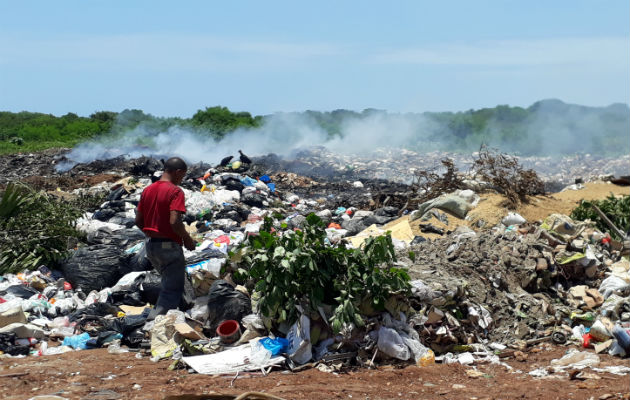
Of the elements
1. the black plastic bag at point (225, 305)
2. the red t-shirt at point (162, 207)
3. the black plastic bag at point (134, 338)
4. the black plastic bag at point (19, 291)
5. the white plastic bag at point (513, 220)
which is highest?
the red t-shirt at point (162, 207)

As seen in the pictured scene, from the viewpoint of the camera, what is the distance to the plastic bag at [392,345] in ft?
16.2

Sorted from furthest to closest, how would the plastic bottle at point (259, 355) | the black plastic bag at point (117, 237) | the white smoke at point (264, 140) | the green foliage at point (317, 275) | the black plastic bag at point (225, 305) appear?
the white smoke at point (264, 140), the black plastic bag at point (117, 237), the black plastic bag at point (225, 305), the green foliage at point (317, 275), the plastic bottle at point (259, 355)

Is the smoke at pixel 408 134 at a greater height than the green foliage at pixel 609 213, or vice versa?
the smoke at pixel 408 134

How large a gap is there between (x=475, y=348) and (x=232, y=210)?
7.15 meters

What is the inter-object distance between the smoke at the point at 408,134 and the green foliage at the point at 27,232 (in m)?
16.4

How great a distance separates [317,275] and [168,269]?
4.73 feet

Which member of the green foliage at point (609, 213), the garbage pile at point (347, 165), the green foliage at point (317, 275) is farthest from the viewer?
the garbage pile at point (347, 165)

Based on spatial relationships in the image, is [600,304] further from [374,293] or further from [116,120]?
[116,120]

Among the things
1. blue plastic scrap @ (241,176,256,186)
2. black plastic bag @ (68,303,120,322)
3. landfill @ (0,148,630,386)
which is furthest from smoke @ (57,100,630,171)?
black plastic bag @ (68,303,120,322)

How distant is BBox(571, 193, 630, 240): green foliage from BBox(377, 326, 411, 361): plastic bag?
5049 mm

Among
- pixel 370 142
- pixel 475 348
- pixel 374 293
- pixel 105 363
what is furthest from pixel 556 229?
pixel 370 142

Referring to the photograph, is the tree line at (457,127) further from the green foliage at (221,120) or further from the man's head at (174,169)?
the man's head at (174,169)

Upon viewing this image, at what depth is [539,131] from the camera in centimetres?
3275

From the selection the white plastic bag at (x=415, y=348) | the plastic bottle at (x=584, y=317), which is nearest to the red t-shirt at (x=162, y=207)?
the white plastic bag at (x=415, y=348)
